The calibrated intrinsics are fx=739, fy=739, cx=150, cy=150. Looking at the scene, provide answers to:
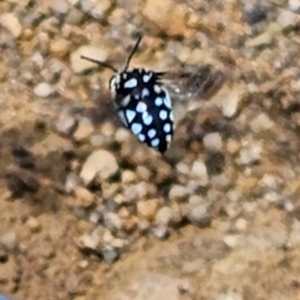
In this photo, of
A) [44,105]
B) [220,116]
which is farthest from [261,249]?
[44,105]

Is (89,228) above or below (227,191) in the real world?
below

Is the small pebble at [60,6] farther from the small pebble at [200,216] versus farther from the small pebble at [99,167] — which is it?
the small pebble at [200,216]

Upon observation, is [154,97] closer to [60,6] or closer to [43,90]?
[43,90]

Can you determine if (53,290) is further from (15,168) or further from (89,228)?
(15,168)

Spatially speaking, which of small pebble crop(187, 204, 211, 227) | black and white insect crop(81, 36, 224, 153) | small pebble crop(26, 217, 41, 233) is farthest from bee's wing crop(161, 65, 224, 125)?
small pebble crop(26, 217, 41, 233)

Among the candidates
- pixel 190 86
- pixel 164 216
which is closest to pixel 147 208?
pixel 164 216

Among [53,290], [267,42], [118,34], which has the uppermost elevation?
[267,42]
